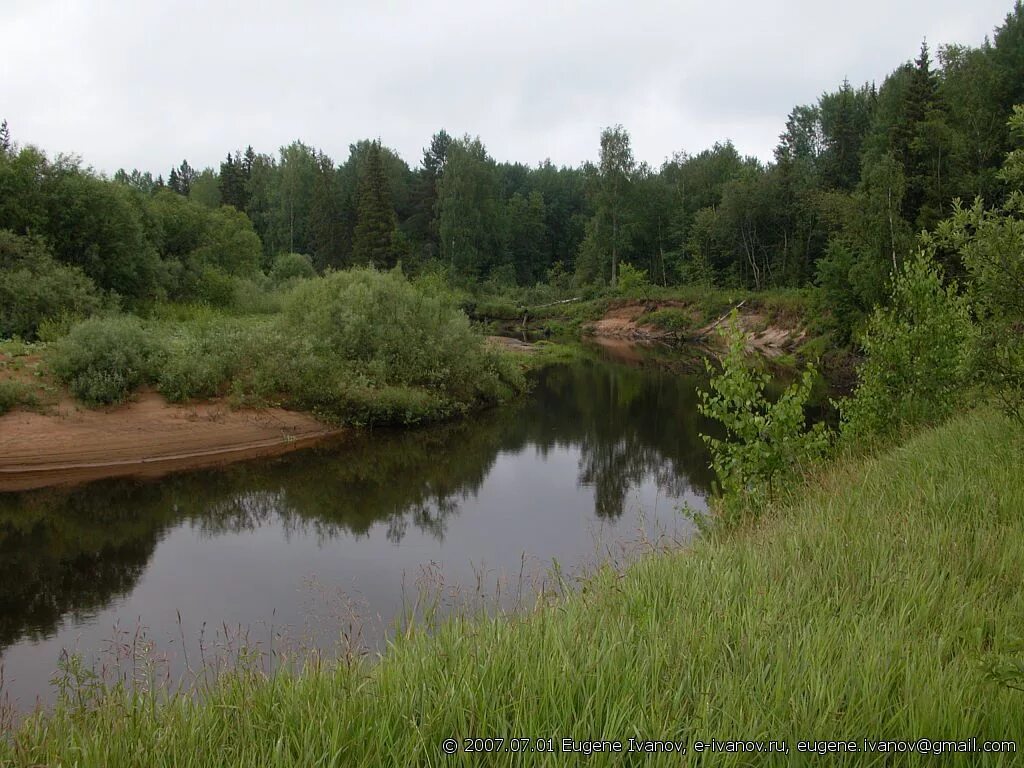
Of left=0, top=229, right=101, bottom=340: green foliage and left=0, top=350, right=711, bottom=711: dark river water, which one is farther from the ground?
left=0, top=229, right=101, bottom=340: green foliage

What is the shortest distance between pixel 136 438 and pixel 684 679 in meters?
17.1

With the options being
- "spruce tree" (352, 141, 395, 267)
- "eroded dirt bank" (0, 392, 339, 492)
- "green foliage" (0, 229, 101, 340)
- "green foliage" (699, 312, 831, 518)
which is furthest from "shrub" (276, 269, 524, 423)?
"spruce tree" (352, 141, 395, 267)

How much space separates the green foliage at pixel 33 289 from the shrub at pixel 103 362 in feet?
13.2

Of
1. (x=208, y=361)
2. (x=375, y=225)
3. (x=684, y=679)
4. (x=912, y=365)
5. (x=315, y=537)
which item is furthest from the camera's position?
(x=375, y=225)

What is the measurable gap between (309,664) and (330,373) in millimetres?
17576

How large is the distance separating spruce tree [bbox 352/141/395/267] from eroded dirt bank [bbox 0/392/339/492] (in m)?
40.2

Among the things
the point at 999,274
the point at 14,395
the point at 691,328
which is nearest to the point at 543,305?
the point at 691,328

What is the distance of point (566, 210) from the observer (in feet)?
271

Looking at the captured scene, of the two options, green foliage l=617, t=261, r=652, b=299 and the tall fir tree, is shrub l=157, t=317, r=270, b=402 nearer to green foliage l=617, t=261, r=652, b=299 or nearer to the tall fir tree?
green foliage l=617, t=261, r=652, b=299

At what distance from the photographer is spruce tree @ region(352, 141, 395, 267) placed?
5850 centimetres

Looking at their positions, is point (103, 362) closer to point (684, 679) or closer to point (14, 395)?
point (14, 395)

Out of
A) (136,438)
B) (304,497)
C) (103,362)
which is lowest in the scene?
(304,497)

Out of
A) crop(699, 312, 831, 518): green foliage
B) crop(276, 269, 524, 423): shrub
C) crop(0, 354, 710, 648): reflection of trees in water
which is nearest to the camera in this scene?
crop(699, 312, 831, 518): green foliage

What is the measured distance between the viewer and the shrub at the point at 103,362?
17328 millimetres
